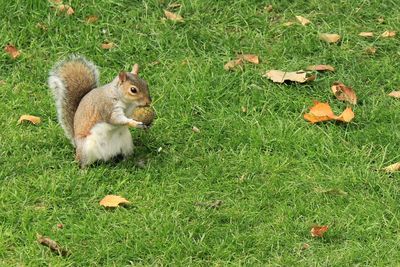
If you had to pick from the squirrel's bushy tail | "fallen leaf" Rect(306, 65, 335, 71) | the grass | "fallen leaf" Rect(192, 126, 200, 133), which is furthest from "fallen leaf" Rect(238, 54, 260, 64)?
the squirrel's bushy tail

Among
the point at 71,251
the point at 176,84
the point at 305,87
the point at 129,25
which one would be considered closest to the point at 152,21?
the point at 129,25

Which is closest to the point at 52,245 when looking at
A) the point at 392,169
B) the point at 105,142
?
the point at 105,142

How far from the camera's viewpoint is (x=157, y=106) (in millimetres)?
4684

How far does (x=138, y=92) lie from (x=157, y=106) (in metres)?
0.62

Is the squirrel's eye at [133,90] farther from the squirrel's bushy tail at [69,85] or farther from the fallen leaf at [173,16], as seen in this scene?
the fallen leaf at [173,16]

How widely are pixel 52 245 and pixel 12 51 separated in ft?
6.44

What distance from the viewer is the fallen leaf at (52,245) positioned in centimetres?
350

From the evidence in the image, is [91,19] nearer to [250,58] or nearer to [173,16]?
[173,16]

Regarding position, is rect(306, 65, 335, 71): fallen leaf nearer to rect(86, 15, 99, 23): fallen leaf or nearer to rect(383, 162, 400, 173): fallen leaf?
rect(383, 162, 400, 173): fallen leaf

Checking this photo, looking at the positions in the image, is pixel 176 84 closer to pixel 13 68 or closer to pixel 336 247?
pixel 13 68

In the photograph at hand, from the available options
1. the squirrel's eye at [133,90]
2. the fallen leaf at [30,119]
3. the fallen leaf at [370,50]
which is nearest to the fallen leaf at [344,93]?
the fallen leaf at [370,50]

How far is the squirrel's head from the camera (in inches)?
160

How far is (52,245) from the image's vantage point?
352 centimetres

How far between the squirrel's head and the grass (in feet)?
1.06
